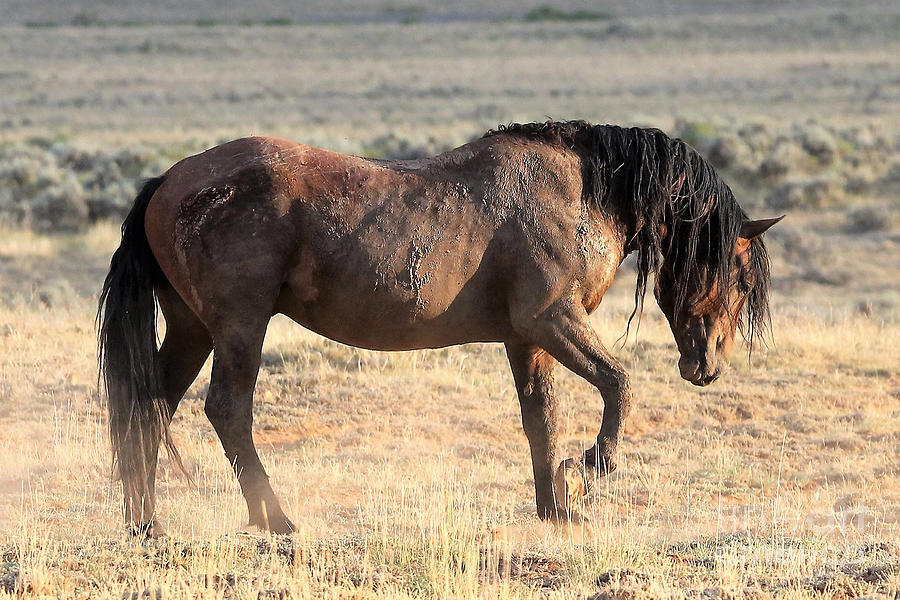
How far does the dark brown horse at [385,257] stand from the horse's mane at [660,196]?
0.03ft

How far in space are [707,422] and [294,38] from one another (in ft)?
207

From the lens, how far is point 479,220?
19.7 ft

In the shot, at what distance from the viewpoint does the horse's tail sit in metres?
6.06

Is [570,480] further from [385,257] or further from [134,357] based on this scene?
[134,357]

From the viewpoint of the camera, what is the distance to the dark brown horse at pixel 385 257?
5812 millimetres

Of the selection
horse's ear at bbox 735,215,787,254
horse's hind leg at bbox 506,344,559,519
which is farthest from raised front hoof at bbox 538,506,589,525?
horse's ear at bbox 735,215,787,254

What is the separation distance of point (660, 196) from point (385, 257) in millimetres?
1457

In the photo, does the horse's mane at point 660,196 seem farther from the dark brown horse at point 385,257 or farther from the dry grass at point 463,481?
the dry grass at point 463,481

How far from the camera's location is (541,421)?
6570 mm

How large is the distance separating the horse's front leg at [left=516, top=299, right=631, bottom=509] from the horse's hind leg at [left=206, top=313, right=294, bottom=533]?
1.29m

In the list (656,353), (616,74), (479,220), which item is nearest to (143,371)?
(479,220)

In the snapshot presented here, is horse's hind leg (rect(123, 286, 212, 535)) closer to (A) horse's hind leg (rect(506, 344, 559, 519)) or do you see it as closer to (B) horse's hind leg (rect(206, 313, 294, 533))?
(B) horse's hind leg (rect(206, 313, 294, 533))

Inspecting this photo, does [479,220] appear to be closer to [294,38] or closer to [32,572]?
[32,572]

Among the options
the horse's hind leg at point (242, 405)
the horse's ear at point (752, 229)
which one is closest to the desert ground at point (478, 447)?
the horse's hind leg at point (242, 405)
